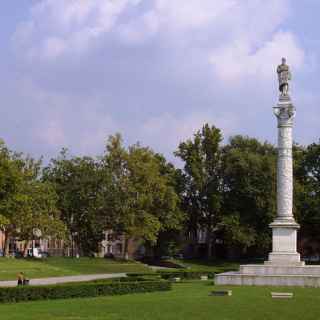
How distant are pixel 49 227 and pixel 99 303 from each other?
40.5m

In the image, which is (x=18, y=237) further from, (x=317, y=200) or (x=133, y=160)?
(x=317, y=200)

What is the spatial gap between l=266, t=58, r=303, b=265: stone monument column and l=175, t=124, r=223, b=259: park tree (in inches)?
1313

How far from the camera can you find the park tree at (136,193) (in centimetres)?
7450

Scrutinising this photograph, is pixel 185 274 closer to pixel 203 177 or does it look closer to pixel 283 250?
pixel 283 250

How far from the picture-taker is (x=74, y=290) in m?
33.1

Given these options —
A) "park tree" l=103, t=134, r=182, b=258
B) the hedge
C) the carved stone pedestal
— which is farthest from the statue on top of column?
"park tree" l=103, t=134, r=182, b=258

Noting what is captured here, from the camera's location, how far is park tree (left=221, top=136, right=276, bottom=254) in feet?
254

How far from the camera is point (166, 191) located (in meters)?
76.1

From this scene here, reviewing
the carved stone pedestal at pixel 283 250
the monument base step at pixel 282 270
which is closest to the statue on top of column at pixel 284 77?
the carved stone pedestal at pixel 283 250

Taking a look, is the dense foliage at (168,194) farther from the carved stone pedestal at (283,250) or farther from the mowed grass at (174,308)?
the mowed grass at (174,308)

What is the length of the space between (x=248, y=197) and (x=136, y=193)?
44.9ft

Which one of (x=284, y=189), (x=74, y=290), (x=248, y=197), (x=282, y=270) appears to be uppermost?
(x=248, y=197)

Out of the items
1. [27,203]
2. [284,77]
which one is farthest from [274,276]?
[27,203]

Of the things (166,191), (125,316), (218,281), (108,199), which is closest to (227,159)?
(166,191)
